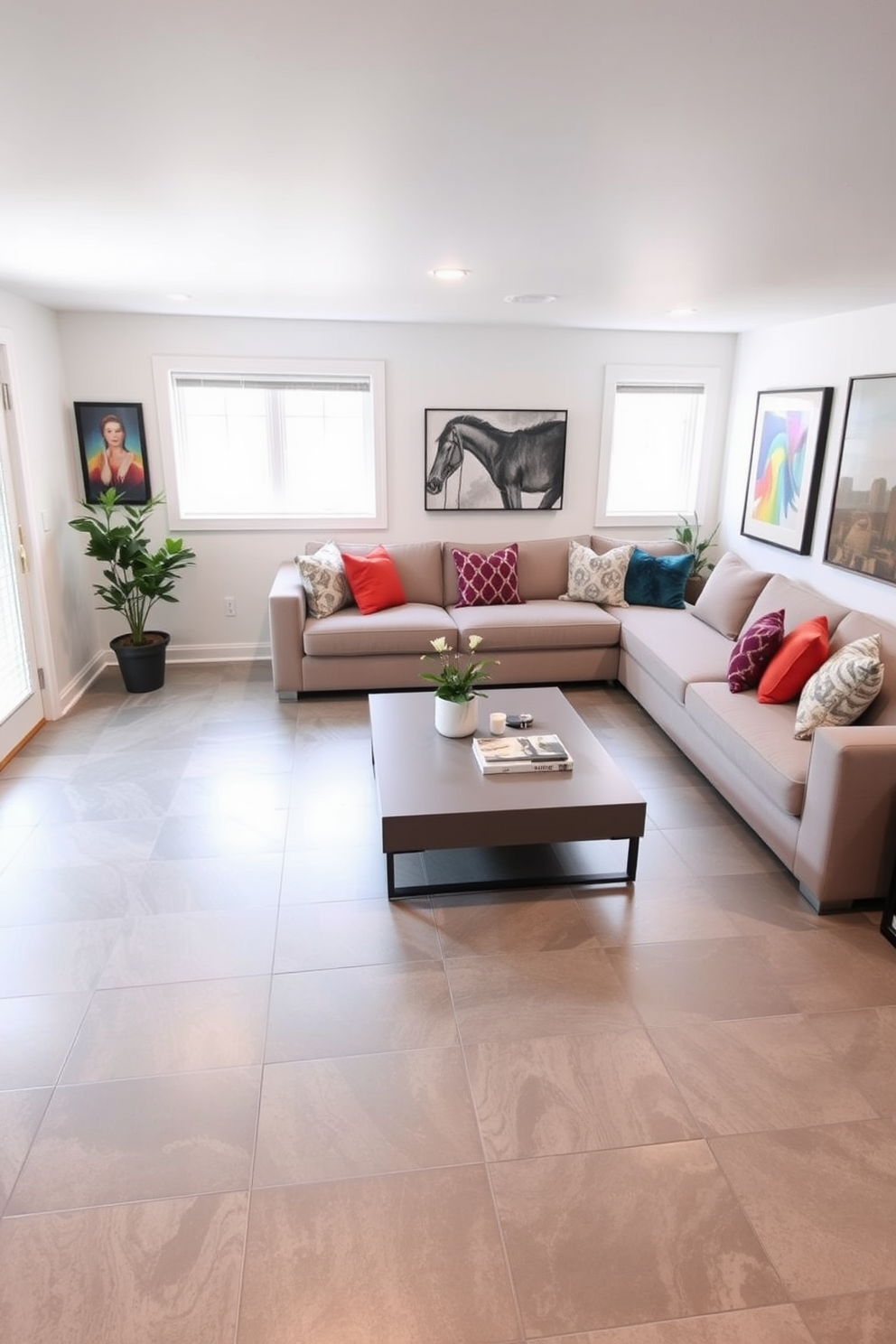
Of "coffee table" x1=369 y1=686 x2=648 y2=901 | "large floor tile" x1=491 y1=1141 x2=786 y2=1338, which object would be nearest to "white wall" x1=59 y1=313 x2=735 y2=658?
"coffee table" x1=369 y1=686 x2=648 y2=901

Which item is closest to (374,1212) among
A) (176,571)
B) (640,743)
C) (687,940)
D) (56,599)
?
(687,940)

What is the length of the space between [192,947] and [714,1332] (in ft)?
5.81

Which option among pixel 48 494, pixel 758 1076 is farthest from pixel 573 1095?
pixel 48 494

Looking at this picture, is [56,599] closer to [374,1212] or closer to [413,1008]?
[413,1008]

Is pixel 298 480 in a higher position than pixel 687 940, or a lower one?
higher

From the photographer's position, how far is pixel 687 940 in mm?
2664

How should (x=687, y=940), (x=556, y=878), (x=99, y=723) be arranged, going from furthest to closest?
(x=99, y=723) → (x=556, y=878) → (x=687, y=940)

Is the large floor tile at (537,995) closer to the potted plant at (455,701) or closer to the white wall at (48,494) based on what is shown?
the potted plant at (455,701)

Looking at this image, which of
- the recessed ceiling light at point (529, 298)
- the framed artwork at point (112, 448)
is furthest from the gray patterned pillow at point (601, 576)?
the framed artwork at point (112, 448)

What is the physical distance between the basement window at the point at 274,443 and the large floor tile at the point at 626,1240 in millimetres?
4359

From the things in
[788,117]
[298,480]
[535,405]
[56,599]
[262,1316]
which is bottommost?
[262,1316]

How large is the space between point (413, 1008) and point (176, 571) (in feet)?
12.7

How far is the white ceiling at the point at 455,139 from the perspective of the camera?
1.32m

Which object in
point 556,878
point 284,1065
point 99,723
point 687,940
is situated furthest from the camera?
point 99,723
